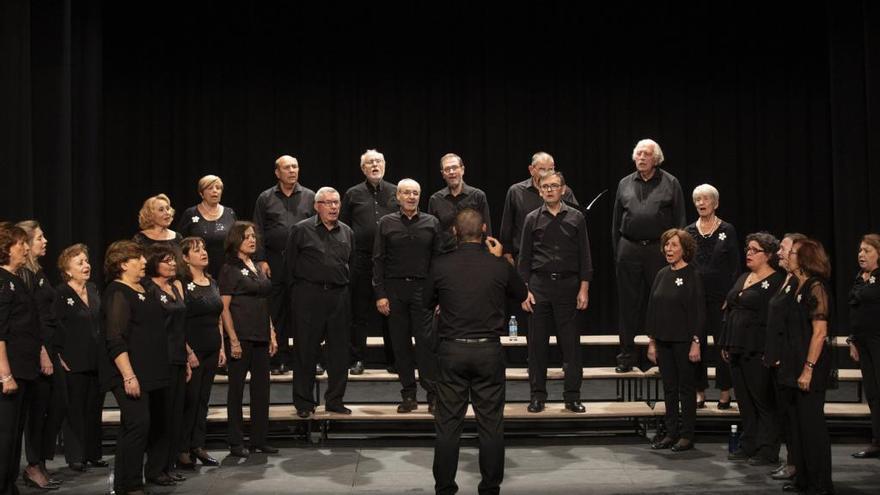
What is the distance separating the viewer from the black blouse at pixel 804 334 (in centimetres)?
614

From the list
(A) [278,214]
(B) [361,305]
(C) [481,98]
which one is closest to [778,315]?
(B) [361,305]

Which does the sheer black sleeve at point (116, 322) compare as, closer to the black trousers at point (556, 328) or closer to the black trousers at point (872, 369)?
the black trousers at point (556, 328)

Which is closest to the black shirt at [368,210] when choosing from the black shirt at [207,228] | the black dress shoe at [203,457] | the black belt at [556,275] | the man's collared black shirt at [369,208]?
the man's collared black shirt at [369,208]

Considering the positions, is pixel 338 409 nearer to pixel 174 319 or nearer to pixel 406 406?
pixel 406 406

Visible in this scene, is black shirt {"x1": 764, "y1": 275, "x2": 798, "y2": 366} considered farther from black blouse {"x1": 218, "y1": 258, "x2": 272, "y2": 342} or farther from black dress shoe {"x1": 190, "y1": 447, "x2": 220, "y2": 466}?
black dress shoe {"x1": 190, "y1": 447, "x2": 220, "y2": 466}

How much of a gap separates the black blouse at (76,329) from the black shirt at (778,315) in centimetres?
400

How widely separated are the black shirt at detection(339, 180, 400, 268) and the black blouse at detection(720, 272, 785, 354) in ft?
8.81

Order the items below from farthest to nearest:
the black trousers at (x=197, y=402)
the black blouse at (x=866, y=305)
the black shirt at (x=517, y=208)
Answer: the black shirt at (x=517, y=208), the black blouse at (x=866, y=305), the black trousers at (x=197, y=402)

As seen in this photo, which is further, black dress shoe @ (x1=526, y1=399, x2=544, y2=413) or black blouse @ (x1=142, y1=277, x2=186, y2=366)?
black dress shoe @ (x1=526, y1=399, x2=544, y2=413)

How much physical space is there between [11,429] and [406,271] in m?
2.92

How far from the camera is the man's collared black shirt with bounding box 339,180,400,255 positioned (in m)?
8.59

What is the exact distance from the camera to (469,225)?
6020mm

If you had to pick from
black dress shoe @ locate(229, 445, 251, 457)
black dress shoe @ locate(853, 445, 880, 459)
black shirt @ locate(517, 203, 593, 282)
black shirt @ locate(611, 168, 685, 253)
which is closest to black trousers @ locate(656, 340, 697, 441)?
black shirt @ locate(517, 203, 593, 282)

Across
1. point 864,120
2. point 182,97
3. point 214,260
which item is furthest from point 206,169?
point 864,120
